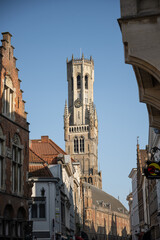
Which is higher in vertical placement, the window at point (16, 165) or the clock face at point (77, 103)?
the clock face at point (77, 103)

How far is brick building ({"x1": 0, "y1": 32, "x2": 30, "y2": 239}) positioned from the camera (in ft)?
72.6

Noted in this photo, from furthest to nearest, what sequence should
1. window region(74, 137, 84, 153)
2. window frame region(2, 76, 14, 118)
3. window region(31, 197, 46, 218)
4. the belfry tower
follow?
1. window region(74, 137, 84, 153)
2. the belfry tower
3. window region(31, 197, 46, 218)
4. window frame region(2, 76, 14, 118)

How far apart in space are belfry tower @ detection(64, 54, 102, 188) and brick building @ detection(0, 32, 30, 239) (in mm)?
114842

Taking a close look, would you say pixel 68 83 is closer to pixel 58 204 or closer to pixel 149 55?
pixel 58 204

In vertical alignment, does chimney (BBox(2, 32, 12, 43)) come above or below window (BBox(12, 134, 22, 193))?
above

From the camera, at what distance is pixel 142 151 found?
7281 centimetres

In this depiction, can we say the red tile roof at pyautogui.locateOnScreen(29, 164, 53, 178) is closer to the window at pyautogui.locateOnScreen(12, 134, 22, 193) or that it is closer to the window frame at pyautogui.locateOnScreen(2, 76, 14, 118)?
the window at pyautogui.locateOnScreen(12, 134, 22, 193)

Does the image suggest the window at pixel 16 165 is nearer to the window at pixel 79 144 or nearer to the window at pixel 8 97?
the window at pixel 8 97

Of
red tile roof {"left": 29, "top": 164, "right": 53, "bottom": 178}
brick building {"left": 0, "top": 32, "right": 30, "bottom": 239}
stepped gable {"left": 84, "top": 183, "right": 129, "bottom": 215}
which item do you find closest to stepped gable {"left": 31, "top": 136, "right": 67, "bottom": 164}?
red tile roof {"left": 29, "top": 164, "right": 53, "bottom": 178}

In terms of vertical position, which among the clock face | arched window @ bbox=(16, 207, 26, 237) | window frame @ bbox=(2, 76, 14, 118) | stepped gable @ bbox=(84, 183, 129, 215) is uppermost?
the clock face

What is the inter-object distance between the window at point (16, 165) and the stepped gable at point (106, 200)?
109072mm

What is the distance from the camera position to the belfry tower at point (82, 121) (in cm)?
14312

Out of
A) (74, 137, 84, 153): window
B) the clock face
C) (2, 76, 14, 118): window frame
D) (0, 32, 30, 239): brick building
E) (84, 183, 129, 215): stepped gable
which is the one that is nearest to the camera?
(0, 32, 30, 239): brick building

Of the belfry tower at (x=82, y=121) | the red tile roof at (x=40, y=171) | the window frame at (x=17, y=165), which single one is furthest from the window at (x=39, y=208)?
the belfry tower at (x=82, y=121)
